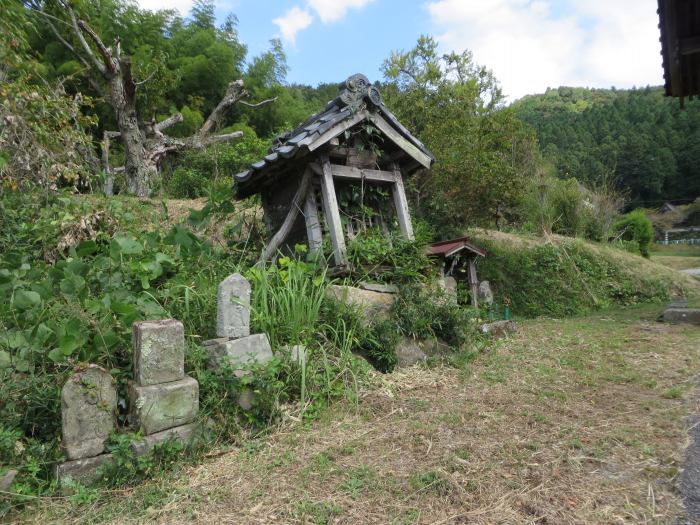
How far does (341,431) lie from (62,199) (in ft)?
18.5

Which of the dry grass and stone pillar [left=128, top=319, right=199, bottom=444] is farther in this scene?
stone pillar [left=128, top=319, right=199, bottom=444]

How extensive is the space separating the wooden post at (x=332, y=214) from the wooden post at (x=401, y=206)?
3.32 feet

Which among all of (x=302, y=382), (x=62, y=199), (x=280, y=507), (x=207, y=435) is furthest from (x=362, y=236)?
(x=62, y=199)

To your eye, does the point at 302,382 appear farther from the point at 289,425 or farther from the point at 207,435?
the point at 207,435

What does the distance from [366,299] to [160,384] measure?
2.35m

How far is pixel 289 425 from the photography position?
3000 millimetres

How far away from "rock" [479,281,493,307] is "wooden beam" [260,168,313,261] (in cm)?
483

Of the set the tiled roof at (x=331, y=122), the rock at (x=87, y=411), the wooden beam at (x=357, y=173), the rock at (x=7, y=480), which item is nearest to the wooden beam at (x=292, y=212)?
the wooden beam at (x=357, y=173)

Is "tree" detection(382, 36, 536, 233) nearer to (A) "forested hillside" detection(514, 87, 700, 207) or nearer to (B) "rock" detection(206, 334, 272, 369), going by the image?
(B) "rock" detection(206, 334, 272, 369)

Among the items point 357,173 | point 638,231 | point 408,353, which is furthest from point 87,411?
point 638,231

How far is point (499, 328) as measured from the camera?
5.99m

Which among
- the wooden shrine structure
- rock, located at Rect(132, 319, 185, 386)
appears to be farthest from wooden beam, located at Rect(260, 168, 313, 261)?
rock, located at Rect(132, 319, 185, 386)

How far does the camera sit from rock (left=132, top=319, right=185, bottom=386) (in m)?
2.60

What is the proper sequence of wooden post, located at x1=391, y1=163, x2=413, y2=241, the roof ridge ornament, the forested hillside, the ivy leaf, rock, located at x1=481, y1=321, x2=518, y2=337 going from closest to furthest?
the ivy leaf < the roof ridge ornament < wooden post, located at x1=391, y1=163, x2=413, y2=241 < rock, located at x1=481, y1=321, x2=518, y2=337 < the forested hillside
